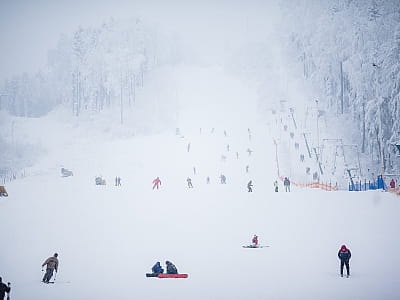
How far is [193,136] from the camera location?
32250mm

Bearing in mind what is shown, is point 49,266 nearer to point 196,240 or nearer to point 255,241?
point 196,240

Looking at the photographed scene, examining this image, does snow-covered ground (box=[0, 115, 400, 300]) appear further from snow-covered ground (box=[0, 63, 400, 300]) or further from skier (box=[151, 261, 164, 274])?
skier (box=[151, 261, 164, 274])

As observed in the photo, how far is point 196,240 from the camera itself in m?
15.3

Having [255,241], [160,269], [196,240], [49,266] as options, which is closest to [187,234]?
[196,240]

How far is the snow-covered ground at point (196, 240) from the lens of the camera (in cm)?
1171

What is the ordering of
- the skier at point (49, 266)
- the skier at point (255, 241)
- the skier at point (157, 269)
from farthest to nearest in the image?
the skier at point (255, 241), the skier at point (157, 269), the skier at point (49, 266)

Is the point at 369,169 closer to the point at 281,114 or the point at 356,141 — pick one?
the point at 356,141

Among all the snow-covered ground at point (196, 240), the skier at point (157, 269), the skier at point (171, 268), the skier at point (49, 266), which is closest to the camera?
the snow-covered ground at point (196, 240)

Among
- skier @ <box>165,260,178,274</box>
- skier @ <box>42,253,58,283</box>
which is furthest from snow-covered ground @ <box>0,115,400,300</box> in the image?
skier @ <box>42,253,58,283</box>

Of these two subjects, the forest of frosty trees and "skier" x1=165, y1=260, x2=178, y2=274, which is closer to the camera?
"skier" x1=165, y1=260, x2=178, y2=274

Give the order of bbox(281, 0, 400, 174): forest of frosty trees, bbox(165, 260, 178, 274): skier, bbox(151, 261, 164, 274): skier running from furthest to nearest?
bbox(281, 0, 400, 174): forest of frosty trees < bbox(151, 261, 164, 274): skier < bbox(165, 260, 178, 274): skier

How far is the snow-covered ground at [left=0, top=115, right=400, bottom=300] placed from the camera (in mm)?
11711

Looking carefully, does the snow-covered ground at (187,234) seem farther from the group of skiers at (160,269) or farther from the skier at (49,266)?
the group of skiers at (160,269)

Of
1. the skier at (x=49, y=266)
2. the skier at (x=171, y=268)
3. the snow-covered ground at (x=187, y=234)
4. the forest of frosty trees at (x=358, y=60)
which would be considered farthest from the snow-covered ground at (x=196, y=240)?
the forest of frosty trees at (x=358, y=60)
